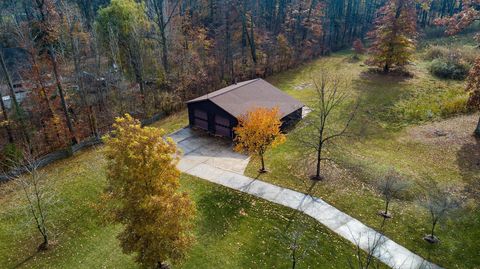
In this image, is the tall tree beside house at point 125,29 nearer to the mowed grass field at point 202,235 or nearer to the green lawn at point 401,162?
the mowed grass field at point 202,235

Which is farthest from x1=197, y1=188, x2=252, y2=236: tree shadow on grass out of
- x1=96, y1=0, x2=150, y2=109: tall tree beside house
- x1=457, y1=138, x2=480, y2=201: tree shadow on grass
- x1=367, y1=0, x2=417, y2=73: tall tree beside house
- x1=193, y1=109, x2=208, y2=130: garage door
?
x1=367, y1=0, x2=417, y2=73: tall tree beside house

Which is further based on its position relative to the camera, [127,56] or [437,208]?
[127,56]

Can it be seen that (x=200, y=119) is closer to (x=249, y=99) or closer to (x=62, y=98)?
(x=249, y=99)

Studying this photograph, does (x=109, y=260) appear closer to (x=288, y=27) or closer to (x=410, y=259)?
(x=410, y=259)

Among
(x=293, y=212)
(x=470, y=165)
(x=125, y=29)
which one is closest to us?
(x=293, y=212)

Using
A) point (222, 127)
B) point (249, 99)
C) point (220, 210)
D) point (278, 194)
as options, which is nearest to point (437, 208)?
point (278, 194)

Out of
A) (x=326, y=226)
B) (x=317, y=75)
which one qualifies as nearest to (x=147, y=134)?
(x=326, y=226)
